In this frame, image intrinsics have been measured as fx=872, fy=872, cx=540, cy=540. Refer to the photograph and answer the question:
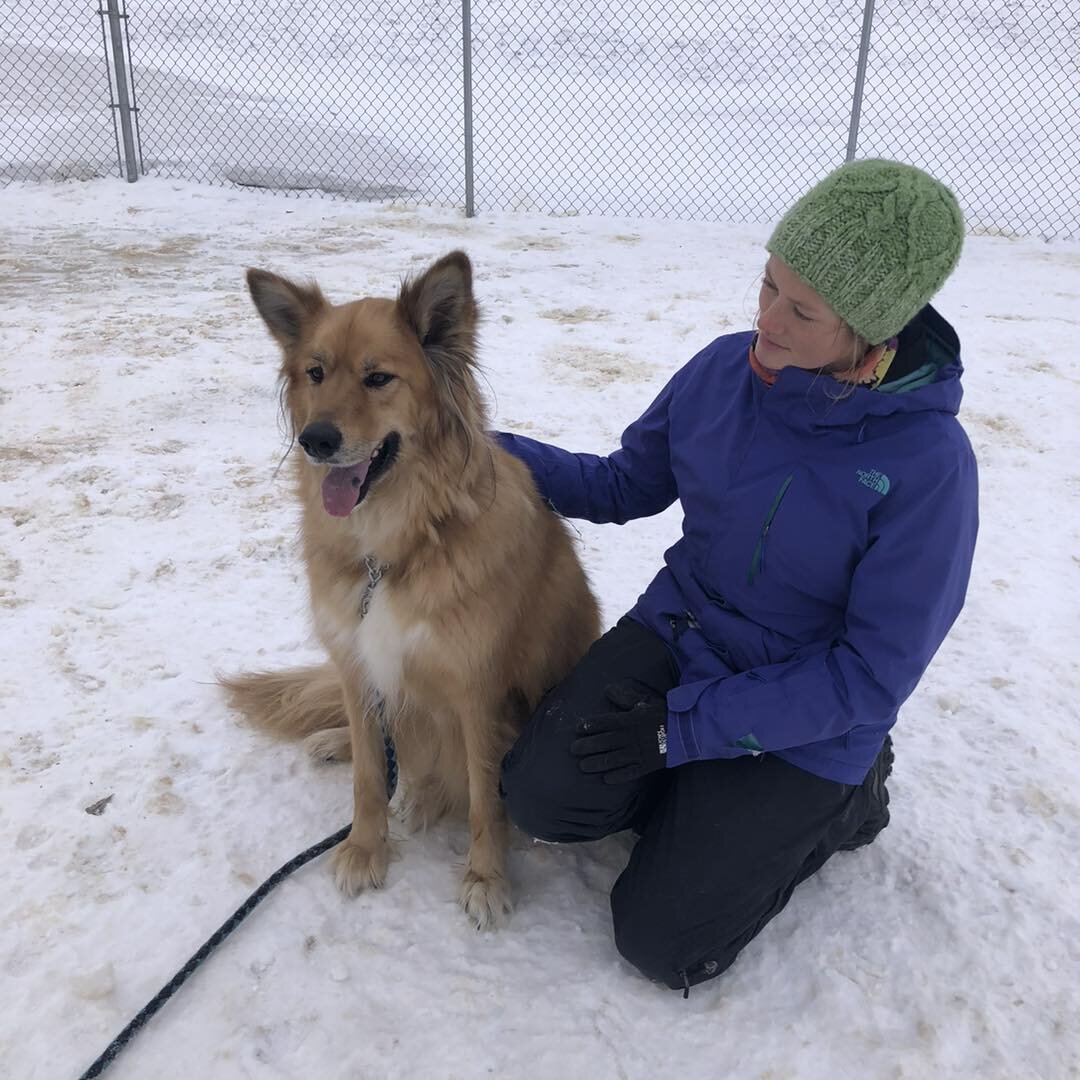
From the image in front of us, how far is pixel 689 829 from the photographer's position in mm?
1973

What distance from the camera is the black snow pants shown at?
1.91 metres

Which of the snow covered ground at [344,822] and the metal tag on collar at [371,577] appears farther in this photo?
the metal tag on collar at [371,577]

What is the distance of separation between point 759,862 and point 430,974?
778 millimetres

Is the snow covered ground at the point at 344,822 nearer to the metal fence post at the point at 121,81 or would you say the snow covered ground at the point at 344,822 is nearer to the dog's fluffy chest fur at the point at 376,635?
the dog's fluffy chest fur at the point at 376,635

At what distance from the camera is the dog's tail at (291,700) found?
101 inches

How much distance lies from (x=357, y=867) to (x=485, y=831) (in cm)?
33

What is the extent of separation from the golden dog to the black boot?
87 cm

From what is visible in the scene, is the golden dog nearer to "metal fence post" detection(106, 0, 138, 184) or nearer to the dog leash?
the dog leash

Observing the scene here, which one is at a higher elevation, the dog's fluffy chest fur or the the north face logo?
the the north face logo

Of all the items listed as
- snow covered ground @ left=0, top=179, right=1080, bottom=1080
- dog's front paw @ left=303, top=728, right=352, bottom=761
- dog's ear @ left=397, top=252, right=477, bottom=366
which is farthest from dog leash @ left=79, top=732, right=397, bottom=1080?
dog's ear @ left=397, top=252, right=477, bottom=366

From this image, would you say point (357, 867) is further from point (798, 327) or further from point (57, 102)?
point (57, 102)

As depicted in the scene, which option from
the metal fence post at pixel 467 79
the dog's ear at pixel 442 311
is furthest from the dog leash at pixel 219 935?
the metal fence post at pixel 467 79

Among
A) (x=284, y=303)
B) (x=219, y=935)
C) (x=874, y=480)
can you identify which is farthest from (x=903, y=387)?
(x=219, y=935)

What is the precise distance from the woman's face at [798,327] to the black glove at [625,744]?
32.8 inches
